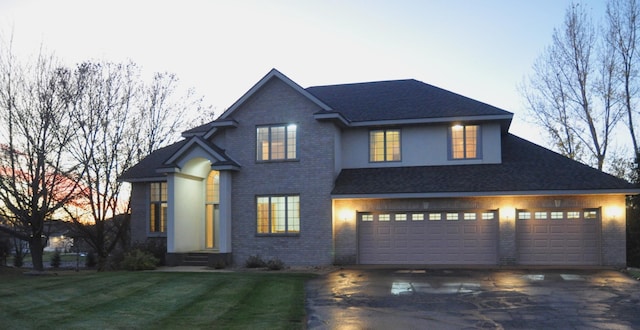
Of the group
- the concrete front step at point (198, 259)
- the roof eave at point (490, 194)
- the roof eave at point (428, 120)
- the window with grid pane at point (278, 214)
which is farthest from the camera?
the window with grid pane at point (278, 214)

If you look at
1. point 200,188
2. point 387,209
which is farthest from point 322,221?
point 200,188

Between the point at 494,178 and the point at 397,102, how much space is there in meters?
5.88

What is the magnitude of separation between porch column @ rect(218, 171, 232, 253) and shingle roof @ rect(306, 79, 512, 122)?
17.8ft

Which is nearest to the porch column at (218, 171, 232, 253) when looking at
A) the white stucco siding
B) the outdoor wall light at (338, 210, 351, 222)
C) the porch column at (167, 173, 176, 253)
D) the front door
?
the porch column at (167, 173, 176, 253)

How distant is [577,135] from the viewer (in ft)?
112

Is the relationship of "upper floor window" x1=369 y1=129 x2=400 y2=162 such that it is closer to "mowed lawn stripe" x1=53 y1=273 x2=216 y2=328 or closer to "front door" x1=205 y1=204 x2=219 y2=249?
"front door" x1=205 y1=204 x2=219 y2=249

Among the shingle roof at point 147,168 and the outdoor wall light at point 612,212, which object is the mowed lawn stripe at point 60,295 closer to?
the shingle roof at point 147,168

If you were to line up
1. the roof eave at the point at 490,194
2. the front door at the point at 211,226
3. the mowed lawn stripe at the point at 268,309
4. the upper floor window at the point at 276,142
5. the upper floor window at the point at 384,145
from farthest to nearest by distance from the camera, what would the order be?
the front door at the point at 211,226
the upper floor window at the point at 384,145
the upper floor window at the point at 276,142
the roof eave at the point at 490,194
the mowed lawn stripe at the point at 268,309

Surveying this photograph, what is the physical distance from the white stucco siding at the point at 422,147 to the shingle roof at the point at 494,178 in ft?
0.99

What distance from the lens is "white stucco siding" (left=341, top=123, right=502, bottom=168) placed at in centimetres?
2303

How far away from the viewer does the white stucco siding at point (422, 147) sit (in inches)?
907

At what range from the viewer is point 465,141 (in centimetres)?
2336

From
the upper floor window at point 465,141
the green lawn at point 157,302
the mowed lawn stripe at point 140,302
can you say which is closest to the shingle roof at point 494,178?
the upper floor window at point 465,141

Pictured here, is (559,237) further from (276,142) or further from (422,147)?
(276,142)
